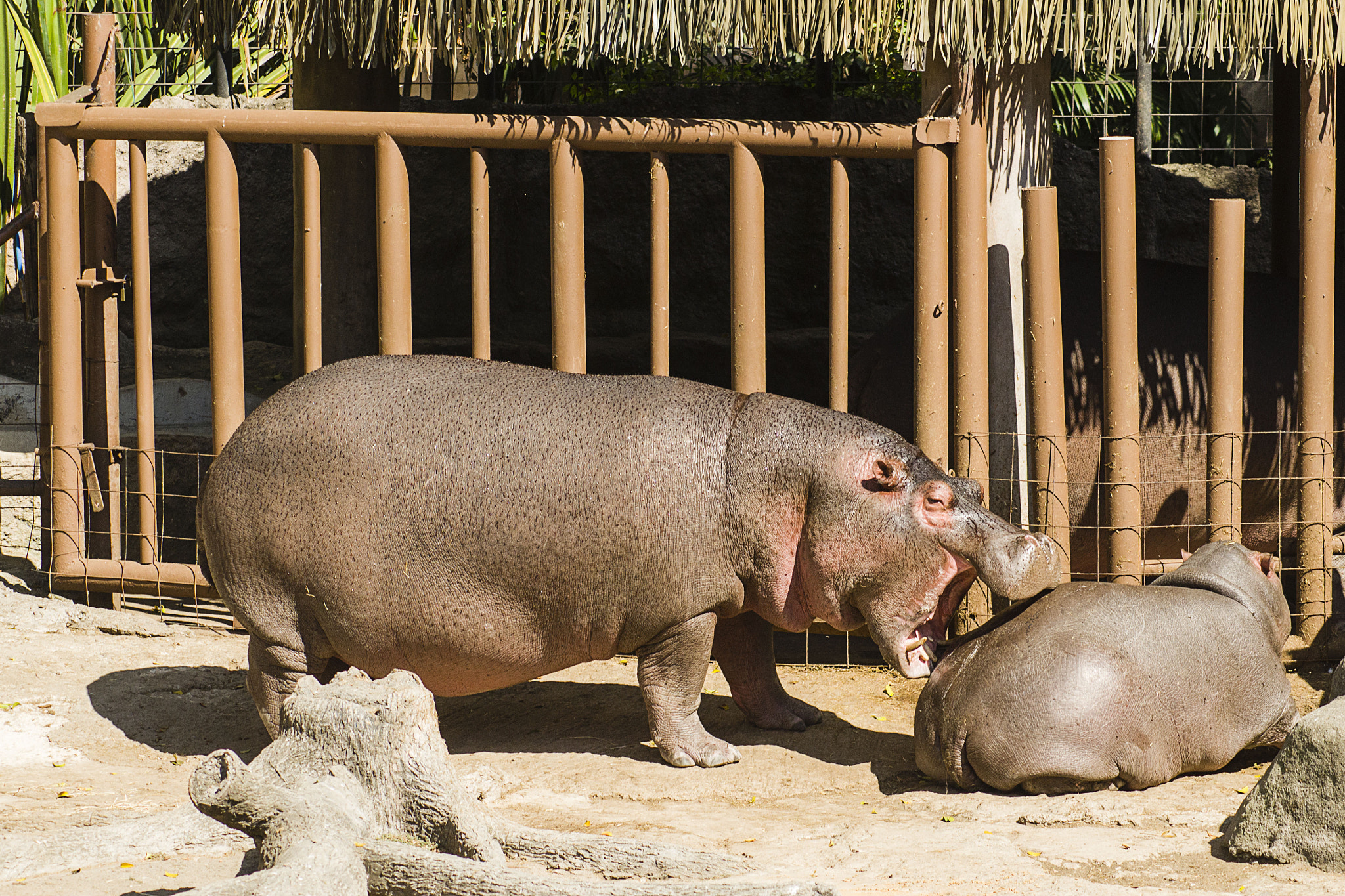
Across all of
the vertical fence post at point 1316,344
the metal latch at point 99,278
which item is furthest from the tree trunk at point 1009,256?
the metal latch at point 99,278

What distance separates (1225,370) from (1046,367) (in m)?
0.67

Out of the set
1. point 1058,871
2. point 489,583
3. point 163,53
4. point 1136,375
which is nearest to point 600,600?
point 489,583

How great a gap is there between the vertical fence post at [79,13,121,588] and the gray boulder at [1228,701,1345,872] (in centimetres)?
427

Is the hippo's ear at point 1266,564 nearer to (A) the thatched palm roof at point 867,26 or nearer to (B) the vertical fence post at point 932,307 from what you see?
(B) the vertical fence post at point 932,307

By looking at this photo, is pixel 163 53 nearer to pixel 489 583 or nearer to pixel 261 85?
pixel 261 85

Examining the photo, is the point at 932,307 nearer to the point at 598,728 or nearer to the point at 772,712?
the point at 772,712

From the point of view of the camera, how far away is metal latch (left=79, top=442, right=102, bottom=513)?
221 inches

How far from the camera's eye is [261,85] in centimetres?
1161

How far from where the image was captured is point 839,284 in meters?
5.24

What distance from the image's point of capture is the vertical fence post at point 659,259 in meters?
5.24

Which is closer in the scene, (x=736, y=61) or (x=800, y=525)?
(x=800, y=525)

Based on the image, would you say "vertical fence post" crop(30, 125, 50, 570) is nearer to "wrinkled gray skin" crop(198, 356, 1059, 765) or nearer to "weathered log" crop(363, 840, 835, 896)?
"wrinkled gray skin" crop(198, 356, 1059, 765)

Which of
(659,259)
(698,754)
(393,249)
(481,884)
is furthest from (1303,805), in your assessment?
(393,249)

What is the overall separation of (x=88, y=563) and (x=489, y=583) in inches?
87.4
